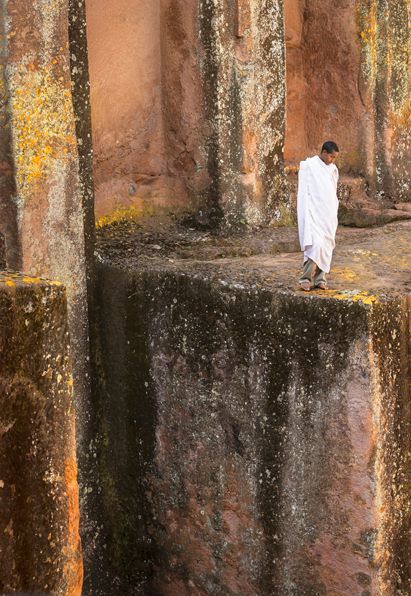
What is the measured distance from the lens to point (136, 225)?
6.40m

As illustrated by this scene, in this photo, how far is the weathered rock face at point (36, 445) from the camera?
10.1ft

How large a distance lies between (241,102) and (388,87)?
1863mm

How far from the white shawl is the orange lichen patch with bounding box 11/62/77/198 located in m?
1.42

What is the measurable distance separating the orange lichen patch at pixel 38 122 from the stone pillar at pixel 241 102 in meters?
1.24

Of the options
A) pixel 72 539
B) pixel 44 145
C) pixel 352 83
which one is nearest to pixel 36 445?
pixel 72 539

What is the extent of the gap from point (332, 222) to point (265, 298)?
54cm

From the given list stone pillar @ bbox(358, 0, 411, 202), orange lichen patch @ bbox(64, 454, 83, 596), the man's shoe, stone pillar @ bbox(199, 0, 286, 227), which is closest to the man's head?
the man's shoe

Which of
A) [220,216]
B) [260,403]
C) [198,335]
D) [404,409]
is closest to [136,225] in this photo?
[220,216]

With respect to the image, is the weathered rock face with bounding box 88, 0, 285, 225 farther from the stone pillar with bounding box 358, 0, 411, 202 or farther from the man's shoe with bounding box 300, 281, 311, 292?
the man's shoe with bounding box 300, 281, 311, 292

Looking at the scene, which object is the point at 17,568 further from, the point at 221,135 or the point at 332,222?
the point at 221,135

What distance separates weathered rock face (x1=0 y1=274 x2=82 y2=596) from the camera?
121 inches

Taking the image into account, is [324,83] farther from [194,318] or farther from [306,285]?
[306,285]

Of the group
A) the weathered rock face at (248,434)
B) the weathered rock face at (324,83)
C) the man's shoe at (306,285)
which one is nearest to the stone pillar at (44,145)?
the weathered rock face at (248,434)

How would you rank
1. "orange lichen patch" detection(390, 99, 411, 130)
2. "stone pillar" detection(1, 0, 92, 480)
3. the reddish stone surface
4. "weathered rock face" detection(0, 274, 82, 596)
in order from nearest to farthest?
1. "weathered rock face" detection(0, 274, 82, 596)
2. "stone pillar" detection(1, 0, 92, 480)
3. the reddish stone surface
4. "orange lichen patch" detection(390, 99, 411, 130)
